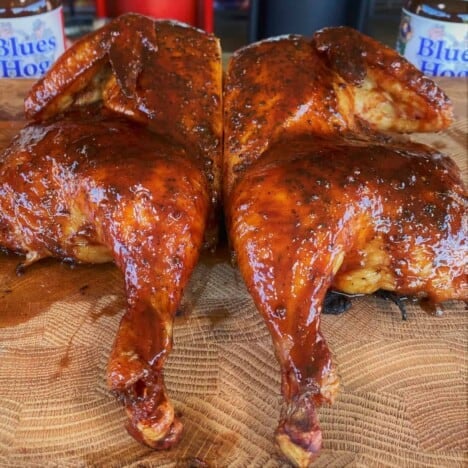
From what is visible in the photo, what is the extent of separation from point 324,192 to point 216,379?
0.42m

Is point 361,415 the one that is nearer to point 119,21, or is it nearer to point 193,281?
point 193,281

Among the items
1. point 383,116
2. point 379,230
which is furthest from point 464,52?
point 379,230

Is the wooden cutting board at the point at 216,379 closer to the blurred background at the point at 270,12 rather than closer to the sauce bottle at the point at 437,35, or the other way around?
the sauce bottle at the point at 437,35

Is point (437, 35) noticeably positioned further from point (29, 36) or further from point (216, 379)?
point (216, 379)

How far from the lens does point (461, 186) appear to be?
1.31 m

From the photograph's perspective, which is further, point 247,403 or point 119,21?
point 119,21

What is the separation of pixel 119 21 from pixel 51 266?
0.61m

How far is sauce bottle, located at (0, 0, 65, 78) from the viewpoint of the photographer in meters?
1.94

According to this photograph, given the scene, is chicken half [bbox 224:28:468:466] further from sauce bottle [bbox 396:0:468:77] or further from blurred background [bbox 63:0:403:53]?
blurred background [bbox 63:0:403:53]

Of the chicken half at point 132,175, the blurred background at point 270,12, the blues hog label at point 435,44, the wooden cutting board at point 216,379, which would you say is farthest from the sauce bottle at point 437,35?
the wooden cutting board at point 216,379

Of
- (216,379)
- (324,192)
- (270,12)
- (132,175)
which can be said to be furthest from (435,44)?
(216,379)

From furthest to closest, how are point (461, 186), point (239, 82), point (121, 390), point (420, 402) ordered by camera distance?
point (239, 82) < point (461, 186) < point (420, 402) < point (121, 390)

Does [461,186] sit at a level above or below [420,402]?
above

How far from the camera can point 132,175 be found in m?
1.19
